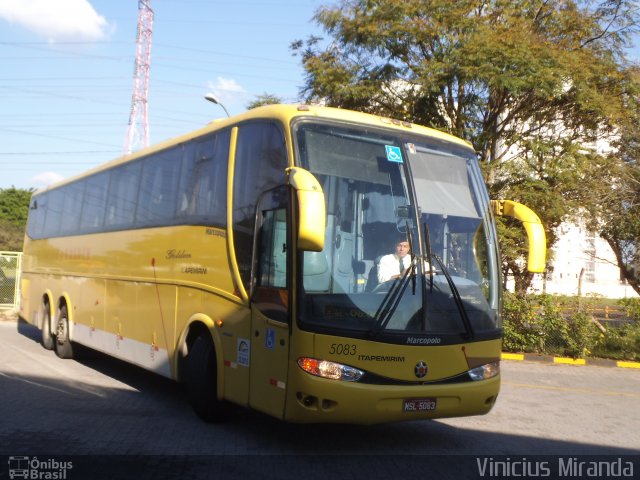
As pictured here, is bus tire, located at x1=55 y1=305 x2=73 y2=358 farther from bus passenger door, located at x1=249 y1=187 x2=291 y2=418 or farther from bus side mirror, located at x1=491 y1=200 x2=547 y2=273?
bus side mirror, located at x1=491 y1=200 x2=547 y2=273

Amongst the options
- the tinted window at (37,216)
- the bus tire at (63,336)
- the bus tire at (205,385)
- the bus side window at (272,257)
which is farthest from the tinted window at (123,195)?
the tinted window at (37,216)

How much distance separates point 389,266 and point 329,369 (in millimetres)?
1112

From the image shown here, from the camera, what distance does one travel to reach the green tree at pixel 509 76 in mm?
17953

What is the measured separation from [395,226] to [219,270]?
2165mm

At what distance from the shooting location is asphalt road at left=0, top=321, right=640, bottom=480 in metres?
6.48

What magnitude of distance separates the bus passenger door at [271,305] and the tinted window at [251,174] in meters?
0.16

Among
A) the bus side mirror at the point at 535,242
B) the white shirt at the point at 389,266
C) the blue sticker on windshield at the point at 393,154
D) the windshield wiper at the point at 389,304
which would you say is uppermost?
the blue sticker on windshield at the point at 393,154

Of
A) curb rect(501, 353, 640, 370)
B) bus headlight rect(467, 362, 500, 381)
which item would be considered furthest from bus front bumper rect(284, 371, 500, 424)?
curb rect(501, 353, 640, 370)

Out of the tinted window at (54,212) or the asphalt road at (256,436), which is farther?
the tinted window at (54,212)

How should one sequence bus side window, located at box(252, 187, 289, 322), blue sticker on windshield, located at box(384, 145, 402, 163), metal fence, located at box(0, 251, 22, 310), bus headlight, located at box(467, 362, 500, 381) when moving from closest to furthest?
bus side window, located at box(252, 187, 289, 322) → bus headlight, located at box(467, 362, 500, 381) → blue sticker on windshield, located at box(384, 145, 402, 163) → metal fence, located at box(0, 251, 22, 310)

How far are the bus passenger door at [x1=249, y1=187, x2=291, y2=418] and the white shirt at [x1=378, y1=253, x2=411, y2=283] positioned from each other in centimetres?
87

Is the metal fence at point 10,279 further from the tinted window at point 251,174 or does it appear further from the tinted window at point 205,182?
the tinted window at point 251,174

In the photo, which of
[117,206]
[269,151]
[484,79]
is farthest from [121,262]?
[484,79]

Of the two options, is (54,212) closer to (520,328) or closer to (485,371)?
(520,328)
